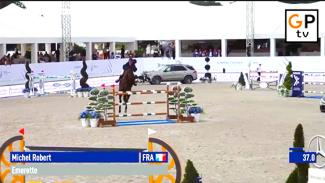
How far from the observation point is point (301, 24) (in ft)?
107

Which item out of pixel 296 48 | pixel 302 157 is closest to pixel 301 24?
pixel 296 48

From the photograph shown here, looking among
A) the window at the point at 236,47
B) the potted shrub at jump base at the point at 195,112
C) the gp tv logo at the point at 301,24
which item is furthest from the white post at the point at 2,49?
the potted shrub at jump base at the point at 195,112

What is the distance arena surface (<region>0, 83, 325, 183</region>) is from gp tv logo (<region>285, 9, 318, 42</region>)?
433 inches

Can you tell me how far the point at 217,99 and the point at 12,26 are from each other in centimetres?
2019

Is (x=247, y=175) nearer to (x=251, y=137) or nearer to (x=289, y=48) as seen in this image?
(x=251, y=137)

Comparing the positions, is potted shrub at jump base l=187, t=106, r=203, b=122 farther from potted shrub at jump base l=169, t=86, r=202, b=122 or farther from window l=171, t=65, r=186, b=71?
window l=171, t=65, r=186, b=71

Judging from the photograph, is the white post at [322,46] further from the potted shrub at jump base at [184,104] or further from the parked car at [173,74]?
the potted shrub at jump base at [184,104]

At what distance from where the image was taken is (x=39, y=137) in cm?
1484

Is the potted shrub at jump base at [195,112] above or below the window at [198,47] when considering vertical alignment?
below

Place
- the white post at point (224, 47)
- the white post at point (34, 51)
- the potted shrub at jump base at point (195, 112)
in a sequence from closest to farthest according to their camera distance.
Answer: the potted shrub at jump base at point (195, 112), the white post at point (34, 51), the white post at point (224, 47)

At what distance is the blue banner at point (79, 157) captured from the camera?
658 cm

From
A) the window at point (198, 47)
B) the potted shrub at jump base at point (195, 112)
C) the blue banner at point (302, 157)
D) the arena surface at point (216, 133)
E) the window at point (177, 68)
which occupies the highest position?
the window at point (198, 47)

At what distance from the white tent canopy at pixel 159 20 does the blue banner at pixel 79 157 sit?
36.6 m

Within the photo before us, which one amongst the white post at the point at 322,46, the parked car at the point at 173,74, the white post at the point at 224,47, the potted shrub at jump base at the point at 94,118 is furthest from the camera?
the white post at the point at 224,47
